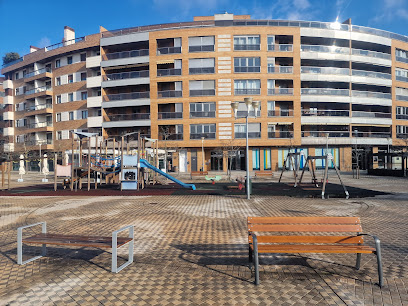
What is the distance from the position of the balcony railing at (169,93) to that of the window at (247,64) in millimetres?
8325

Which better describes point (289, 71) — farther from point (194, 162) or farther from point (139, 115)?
point (139, 115)

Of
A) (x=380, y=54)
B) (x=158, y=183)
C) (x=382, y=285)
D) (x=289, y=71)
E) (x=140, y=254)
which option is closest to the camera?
(x=382, y=285)

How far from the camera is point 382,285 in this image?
12.8 feet

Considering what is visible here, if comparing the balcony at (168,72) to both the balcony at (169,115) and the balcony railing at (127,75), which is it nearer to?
the balcony railing at (127,75)

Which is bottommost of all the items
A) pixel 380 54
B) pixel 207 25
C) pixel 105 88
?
pixel 105 88

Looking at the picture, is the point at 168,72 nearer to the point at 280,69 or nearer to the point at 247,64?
the point at 247,64

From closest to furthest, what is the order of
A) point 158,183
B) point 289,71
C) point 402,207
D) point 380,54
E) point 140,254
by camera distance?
point 140,254, point 402,207, point 158,183, point 289,71, point 380,54

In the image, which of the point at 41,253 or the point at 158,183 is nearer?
the point at 41,253

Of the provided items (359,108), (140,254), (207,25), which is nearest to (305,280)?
(140,254)

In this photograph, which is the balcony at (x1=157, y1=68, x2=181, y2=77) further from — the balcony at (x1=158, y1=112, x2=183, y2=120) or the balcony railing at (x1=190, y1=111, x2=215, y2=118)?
the balcony railing at (x1=190, y1=111, x2=215, y2=118)

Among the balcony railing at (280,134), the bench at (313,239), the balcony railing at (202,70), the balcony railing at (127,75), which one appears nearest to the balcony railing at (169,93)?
the balcony railing at (127,75)

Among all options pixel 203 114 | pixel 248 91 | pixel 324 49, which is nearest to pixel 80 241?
pixel 203 114

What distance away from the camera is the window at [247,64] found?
125 ft

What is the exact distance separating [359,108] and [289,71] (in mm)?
13034
